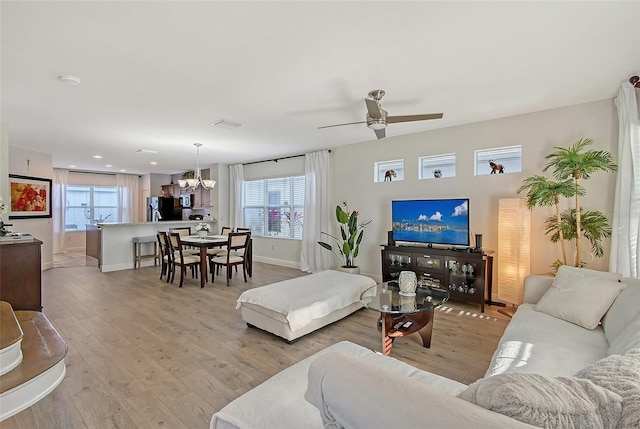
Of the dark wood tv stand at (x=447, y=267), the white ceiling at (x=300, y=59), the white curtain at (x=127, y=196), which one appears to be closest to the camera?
the white ceiling at (x=300, y=59)

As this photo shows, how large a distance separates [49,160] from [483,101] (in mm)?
8610

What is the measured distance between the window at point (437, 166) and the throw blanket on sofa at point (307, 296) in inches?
83.7

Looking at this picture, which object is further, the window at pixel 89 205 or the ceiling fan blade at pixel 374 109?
the window at pixel 89 205

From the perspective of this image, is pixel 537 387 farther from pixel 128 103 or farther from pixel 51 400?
pixel 128 103

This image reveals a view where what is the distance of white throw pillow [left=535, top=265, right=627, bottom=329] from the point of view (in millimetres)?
2291

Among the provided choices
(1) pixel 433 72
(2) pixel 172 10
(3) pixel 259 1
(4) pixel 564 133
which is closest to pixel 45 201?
(2) pixel 172 10

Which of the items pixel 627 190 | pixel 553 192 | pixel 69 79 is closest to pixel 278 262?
pixel 69 79

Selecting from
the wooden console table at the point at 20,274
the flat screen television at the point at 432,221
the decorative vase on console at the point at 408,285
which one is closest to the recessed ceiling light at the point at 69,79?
the wooden console table at the point at 20,274

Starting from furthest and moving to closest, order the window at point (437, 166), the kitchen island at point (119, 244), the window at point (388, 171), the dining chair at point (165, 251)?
1. the kitchen island at point (119, 244)
2. the dining chair at point (165, 251)
3. the window at point (388, 171)
4. the window at point (437, 166)

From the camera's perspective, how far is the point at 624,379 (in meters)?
0.84

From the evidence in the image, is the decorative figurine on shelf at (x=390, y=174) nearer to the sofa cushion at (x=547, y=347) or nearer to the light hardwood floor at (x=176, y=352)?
the light hardwood floor at (x=176, y=352)

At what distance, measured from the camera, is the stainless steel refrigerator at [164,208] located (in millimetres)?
9688

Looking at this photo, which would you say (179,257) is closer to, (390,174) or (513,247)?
(390,174)

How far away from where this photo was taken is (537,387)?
2.58 ft
